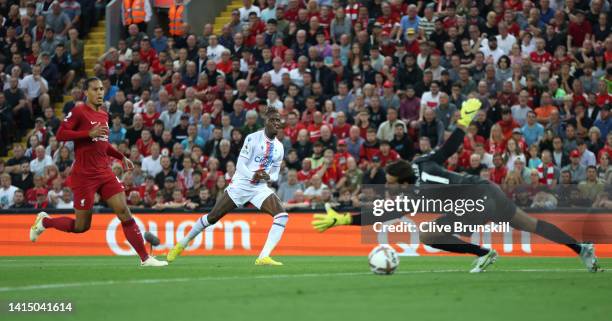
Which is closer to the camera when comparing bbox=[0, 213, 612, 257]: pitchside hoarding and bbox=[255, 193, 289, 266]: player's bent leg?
Result: bbox=[255, 193, 289, 266]: player's bent leg

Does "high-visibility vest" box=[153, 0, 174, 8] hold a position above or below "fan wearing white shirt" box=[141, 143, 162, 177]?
above

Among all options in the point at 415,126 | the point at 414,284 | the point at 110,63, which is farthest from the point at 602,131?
the point at 110,63

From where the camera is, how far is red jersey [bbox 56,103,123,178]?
47.7 feet

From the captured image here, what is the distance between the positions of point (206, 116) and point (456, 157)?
21.8ft

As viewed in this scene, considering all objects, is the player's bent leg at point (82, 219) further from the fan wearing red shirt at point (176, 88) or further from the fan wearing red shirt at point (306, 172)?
the fan wearing red shirt at point (176, 88)

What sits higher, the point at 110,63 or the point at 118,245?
the point at 110,63

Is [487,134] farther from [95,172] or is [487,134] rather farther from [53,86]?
[53,86]

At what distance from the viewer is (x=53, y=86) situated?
101 feet

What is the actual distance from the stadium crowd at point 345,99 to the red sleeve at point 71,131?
879cm

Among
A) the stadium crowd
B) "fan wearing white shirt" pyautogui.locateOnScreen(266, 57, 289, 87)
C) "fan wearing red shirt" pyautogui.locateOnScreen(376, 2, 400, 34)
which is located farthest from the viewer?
"fan wearing red shirt" pyautogui.locateOnScreen(376, 2, 400, 34)

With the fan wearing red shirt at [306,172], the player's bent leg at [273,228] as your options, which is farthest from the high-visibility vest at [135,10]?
the player's bent leg at [273,228]

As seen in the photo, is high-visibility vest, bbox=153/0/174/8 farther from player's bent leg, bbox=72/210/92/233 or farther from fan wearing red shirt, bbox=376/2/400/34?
player's bent leg, bbox=72/210/92/233

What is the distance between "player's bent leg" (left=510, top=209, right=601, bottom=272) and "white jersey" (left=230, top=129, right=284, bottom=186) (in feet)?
13.8

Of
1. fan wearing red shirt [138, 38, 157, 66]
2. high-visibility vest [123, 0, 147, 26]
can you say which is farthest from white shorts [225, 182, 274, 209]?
high-visibility vest [123, 0, 147, 26]
